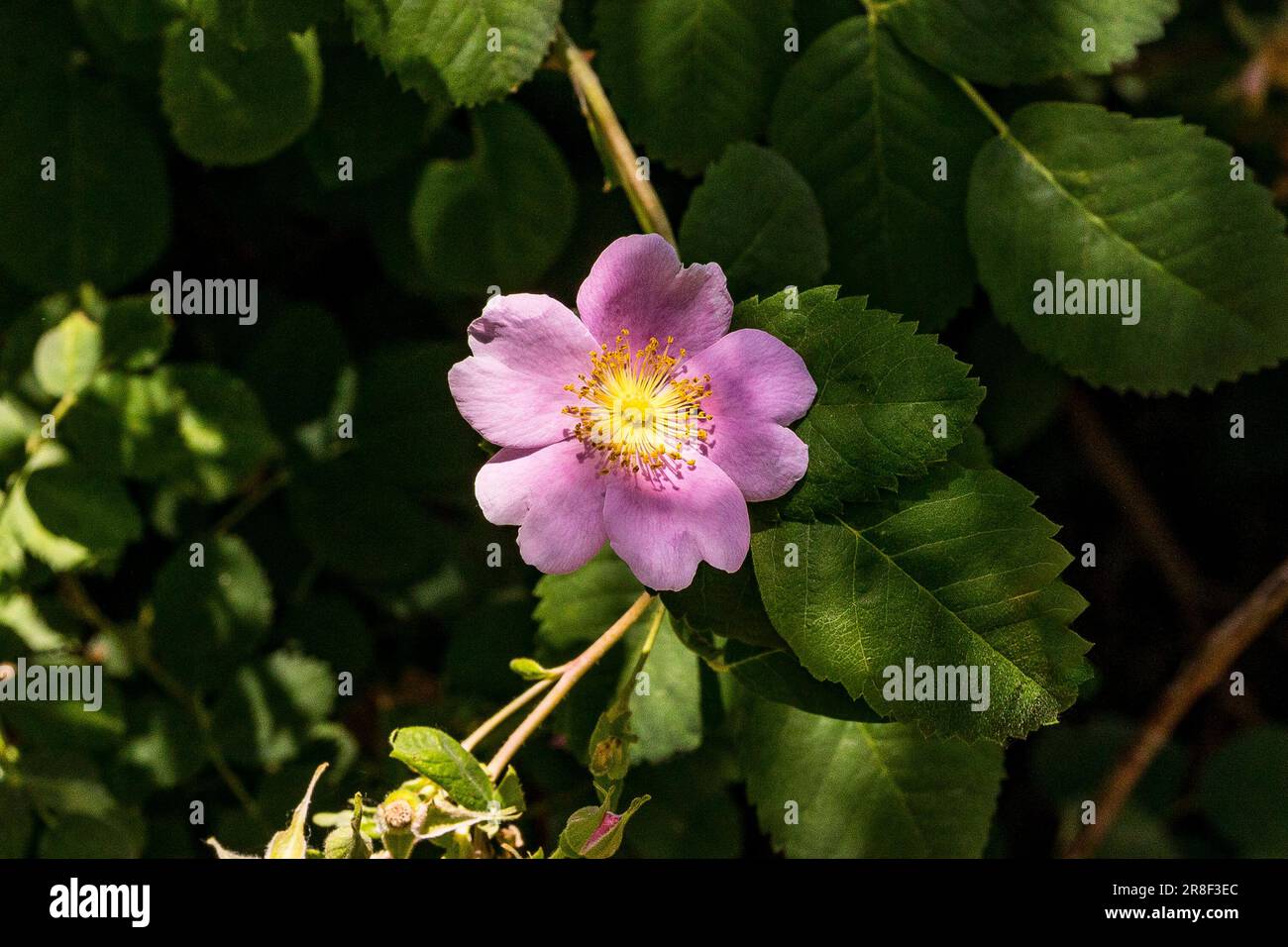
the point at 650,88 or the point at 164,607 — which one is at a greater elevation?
Answer: the point at 650,88

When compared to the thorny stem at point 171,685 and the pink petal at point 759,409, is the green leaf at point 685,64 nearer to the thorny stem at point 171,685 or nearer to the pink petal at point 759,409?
the pink petal at point 759,409

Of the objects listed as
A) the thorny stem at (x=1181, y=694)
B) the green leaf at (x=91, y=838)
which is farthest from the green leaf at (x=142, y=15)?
the thorny stem at (x=1181, y=694)

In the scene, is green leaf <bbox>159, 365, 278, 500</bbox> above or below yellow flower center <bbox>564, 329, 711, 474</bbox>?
above

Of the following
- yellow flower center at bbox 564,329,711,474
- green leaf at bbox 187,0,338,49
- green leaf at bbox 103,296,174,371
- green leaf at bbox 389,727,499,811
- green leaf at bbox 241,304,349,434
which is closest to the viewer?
green leaf at bbox 389,727,499,811

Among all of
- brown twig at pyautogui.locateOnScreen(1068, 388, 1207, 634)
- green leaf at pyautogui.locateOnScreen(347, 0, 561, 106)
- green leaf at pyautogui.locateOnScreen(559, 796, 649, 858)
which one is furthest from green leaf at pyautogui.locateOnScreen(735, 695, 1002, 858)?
brown twig at pyautogui.locateOnScreen(1068, 388, 1207, 634)

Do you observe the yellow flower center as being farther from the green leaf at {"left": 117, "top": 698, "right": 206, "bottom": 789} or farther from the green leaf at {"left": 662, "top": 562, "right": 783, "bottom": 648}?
the green leaf at {"left": 117, "top": 698, "right": 206, "bottom": 789}

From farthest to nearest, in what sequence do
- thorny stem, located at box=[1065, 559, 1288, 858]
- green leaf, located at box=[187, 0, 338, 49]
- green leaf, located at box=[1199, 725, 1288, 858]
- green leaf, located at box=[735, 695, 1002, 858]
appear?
1. green leaf, located at box=[1199, 725, 1288, 858]
2. thorny stem, located at box=[1065, 559, 1288, 858]
3. green leaf, located at box=[735, 695, 1002, 858]
4. green leaf, located at box=[187, 0, 338, 49]
